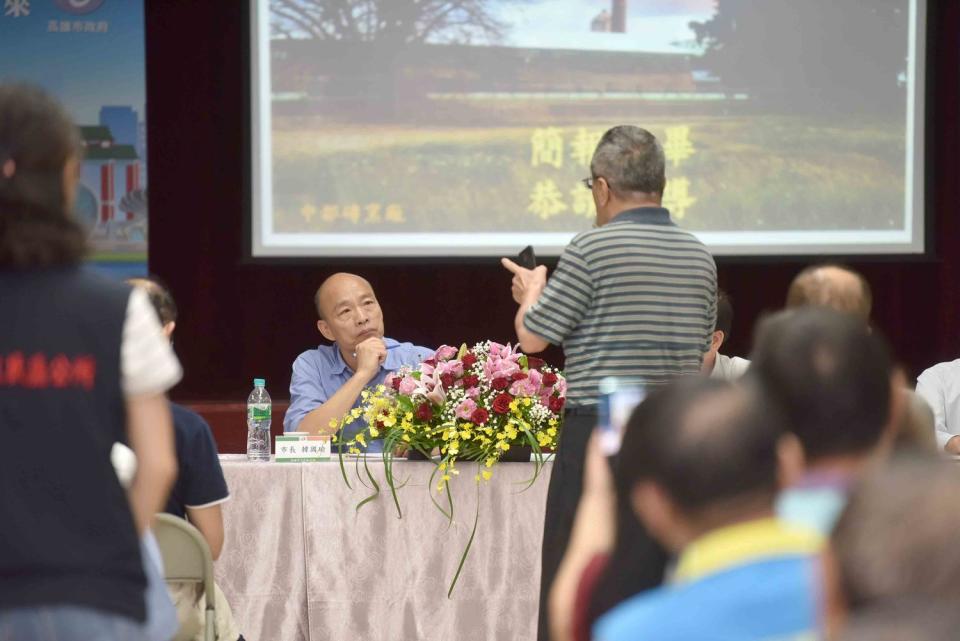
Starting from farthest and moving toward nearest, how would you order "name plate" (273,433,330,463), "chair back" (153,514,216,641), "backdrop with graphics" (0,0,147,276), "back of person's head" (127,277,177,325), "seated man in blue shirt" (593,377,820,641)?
1. "backdrop with graphics" (0,0,147,276)
2. "name plate" (273,433,330,463)
3. "back of person's head" (127,277,177,325)
4. "chair back" (153,514,216,641)
5. "seated man in blue shirt" (593,377,820,641)

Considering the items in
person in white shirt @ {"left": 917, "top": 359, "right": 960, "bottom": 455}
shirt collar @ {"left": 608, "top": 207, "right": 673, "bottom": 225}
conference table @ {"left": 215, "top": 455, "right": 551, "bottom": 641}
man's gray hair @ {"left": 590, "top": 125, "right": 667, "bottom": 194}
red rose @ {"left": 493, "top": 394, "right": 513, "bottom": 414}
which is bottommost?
conference table @ {"left": 215, "top": 455, "right": 551, "bottom": 641}

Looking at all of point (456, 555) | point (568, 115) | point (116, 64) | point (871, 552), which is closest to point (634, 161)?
point (456, 555)

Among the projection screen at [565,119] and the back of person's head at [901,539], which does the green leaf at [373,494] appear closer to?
the projection screen at [565,119]

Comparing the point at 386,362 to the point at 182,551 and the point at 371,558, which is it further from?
the point at 182,551

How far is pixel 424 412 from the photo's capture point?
328 centimetres

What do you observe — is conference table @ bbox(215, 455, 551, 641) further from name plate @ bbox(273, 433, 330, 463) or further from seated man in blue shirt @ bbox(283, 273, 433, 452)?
seated man in blue shirt @ bbox(283, 273, 433, 452)

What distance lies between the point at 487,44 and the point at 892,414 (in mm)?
4258

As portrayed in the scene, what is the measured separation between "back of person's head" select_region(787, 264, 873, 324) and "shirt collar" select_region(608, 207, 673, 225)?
0.69 meters

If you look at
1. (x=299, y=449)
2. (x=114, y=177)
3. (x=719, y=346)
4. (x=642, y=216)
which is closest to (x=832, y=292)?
(x=642, y=216)

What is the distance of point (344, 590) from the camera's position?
3.35m

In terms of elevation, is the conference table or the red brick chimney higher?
the red brick chimney

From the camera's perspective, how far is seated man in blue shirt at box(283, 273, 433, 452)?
3832mm

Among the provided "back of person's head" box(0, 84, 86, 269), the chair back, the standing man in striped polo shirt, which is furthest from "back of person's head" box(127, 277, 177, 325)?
"back of person's head" box(0, 84, 86, 269)

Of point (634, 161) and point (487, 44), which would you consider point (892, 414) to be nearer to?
point (634, 161)
